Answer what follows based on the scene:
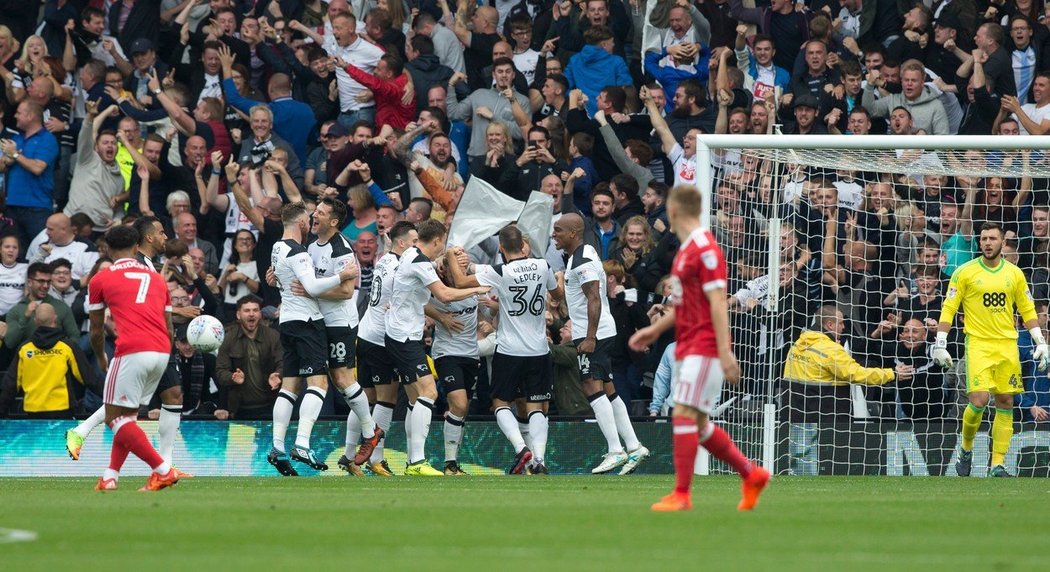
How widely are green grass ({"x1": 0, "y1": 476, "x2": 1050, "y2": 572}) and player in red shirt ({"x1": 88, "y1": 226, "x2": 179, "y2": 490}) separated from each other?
0.40 meters

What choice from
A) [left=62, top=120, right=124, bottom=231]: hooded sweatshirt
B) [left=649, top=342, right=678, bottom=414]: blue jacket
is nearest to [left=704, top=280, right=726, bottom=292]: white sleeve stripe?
[left=649, top=342, right=678, bottom=414]: blue jacket

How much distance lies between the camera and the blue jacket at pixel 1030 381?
17.8 metres

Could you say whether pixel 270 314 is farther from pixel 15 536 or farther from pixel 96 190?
pixel 15 536

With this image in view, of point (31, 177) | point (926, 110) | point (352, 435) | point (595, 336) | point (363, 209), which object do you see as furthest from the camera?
point (31, 177)

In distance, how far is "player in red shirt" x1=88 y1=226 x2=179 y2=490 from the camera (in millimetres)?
12305

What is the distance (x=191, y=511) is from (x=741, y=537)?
3.76 meters

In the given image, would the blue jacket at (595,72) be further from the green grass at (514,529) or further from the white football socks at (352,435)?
the green grass at (514,529)

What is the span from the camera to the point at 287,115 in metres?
21.4

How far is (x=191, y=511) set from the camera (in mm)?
10000

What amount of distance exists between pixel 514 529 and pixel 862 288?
9.92 m

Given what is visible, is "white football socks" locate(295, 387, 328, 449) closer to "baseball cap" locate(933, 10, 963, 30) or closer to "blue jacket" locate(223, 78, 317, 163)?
"blue jacket" locate(223, 78, 317, 163)

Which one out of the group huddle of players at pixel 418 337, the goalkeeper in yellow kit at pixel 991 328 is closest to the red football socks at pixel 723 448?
the group huddle of players at pixel 418 337

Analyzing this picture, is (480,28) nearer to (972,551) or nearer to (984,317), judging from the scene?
(984,317)

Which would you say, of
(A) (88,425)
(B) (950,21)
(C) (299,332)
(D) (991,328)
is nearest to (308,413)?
(C) (299,332)
